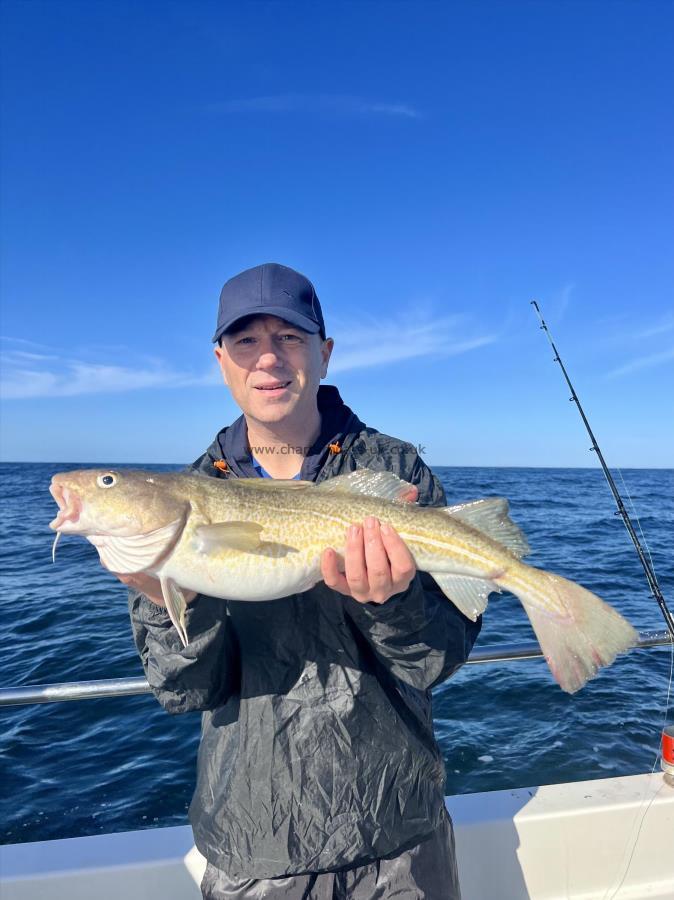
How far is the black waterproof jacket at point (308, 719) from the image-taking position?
2.53 m

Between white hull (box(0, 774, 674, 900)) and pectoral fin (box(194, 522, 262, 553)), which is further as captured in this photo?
white hull (box(0, 774, 674, 900))

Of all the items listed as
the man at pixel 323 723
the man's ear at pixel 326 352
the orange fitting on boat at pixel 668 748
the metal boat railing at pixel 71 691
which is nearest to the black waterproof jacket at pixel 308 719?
the man at pixel 323 723

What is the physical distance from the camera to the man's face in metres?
3.14

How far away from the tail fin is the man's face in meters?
1.56

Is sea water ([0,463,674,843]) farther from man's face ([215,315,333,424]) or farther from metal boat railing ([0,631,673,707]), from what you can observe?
man's face ([215,315,333,424])

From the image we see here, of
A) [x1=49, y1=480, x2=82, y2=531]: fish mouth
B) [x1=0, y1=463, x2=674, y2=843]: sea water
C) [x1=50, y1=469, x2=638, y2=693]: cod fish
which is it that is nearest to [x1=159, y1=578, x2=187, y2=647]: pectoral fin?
[x1=50, y1=469, x2=638, y2=693]: cod fish

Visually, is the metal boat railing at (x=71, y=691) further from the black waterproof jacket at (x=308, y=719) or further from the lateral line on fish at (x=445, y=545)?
the lateral line on fish at (x=445, y=545)

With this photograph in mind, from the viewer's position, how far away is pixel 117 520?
2.88m

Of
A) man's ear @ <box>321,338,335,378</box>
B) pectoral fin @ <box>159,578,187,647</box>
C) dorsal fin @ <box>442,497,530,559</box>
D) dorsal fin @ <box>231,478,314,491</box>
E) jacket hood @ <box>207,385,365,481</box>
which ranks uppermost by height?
man's ear @ <box>321,338,335,378</box>

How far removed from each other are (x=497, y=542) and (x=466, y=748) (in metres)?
5.27

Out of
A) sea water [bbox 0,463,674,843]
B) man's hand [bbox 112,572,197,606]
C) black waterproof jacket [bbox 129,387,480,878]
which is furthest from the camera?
sea water [bbox 0,463,674,843]

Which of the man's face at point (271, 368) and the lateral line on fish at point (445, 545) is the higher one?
the man's face at point (271, 368)

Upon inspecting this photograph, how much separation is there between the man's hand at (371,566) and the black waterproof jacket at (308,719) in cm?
8

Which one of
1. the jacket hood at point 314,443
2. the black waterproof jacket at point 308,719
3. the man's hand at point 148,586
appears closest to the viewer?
the black waterproof jacket at point 308,719
